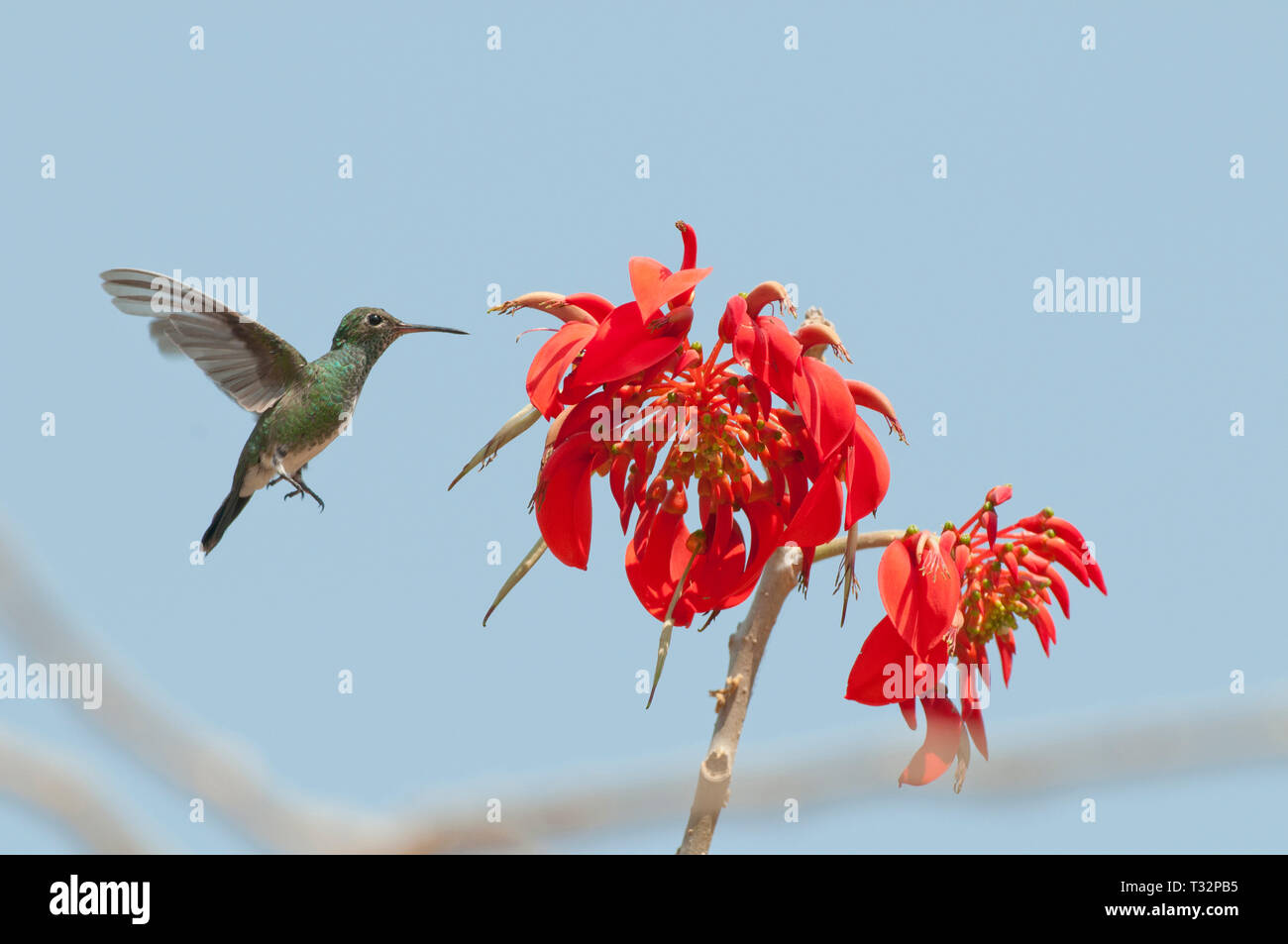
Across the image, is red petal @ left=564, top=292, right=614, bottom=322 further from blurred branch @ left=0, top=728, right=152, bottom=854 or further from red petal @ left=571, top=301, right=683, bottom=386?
blurred branch @ left=0, top=728, right=152, bottom=854

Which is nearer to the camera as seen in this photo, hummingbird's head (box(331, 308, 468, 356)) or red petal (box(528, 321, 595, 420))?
red petal (box(528, 321, 595, 420))

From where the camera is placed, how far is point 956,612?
2510mm

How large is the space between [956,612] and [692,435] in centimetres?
66

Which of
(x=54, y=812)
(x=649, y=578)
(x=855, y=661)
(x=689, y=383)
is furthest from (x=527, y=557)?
(x=54, y=812)

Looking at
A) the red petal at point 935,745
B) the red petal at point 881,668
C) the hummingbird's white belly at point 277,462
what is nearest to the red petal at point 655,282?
the red petal at point 881,668

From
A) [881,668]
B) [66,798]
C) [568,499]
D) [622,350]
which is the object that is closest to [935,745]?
[881,668]

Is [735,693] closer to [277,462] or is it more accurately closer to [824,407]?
[824,407]

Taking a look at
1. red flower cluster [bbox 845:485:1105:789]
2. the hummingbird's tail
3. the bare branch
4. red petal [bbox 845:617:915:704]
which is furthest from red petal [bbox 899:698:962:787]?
the hummingbird's tail

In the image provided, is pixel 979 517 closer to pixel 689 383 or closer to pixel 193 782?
pixel 689 383

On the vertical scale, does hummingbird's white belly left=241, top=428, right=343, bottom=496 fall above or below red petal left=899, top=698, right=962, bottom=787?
above

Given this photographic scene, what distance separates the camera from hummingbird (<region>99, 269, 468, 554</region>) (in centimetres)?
413

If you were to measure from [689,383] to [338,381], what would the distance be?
6.78ft

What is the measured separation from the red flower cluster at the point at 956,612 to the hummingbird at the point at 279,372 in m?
2.12

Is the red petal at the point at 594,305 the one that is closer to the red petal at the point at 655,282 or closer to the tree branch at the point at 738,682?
the red petal at the point at 655,282
